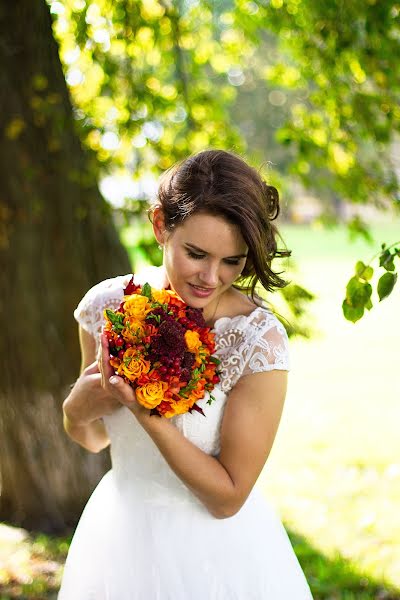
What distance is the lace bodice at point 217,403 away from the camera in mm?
2266

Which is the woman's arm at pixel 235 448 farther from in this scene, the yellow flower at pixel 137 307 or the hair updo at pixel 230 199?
the hair updo at pixel 230 199

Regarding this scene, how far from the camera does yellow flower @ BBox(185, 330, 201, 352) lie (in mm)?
2078

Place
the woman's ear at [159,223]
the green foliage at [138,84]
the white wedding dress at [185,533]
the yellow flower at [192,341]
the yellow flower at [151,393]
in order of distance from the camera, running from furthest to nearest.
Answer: the green foliage at [138,84] → the woman's ear at [159,223] → the white wedding dress at [185,533] → the yellow flower at [192,341] → the yellow flower at [151,393]

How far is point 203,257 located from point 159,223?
0.89 ft

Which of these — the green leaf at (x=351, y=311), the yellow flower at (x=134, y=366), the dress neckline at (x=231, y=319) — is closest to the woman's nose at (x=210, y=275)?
the dress neckline at (x=231, y=319)

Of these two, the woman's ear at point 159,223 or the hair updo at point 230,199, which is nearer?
the hair updo at point 230,199

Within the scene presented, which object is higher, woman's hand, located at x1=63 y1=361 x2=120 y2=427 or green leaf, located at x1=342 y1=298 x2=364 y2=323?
green leaf, located at x1=342 y1=298 x2=364 y2=323

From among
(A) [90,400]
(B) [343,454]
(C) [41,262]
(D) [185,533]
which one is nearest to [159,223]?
(A) [90,400]

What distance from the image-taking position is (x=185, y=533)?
7.66 ft

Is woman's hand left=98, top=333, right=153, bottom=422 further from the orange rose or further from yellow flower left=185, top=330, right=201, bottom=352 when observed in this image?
yellow flower left=185, top=330, right=201, bottom=352

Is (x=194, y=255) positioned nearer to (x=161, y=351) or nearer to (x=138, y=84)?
(x=161, y=351)

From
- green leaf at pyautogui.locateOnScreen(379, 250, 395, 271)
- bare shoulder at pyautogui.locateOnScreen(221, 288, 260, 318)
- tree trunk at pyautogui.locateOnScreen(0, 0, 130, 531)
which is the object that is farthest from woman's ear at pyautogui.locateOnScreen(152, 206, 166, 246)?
tree trunk at pyautogui.locateOnScreen(0, 0, 130, 531)

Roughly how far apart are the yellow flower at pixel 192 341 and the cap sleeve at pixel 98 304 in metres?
0.55

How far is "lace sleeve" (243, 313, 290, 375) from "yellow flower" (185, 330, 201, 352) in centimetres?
22
